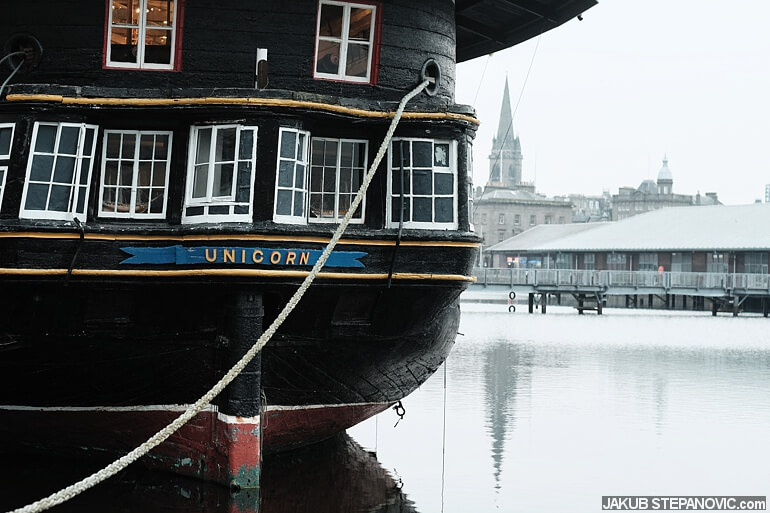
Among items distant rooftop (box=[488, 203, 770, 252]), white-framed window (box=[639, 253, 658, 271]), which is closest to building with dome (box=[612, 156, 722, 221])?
distant rooftop (box=[488, 203, 770, 252])

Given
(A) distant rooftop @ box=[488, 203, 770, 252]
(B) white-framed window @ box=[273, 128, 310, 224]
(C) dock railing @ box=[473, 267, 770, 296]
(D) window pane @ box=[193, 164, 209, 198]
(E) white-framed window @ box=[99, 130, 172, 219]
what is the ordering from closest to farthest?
1. (B) white-framed window @ box=[273, 128, 310, 224]
2. (D) window pane @ box=[193, 164, 209, 198]
3. (E) white-framed window @ box=[99, 130, 172, 219]
4. (C) dock railing @ box=[473, 267, 770, 296]
5. (A) distant rooftop @ box=[488, 203, 770, 252]

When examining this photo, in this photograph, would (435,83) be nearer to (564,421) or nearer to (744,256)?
(564,421)

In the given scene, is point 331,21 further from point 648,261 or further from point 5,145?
point 648,261

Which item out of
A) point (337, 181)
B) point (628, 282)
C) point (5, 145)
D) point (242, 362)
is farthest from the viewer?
point (628, 282)

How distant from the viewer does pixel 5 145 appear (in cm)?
1250

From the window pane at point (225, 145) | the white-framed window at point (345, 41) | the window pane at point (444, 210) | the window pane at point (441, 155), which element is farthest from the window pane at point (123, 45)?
the window pane at point (444, 210)

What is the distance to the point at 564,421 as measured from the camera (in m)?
19.8

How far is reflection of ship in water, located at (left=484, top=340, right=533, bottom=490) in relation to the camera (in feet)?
58.3

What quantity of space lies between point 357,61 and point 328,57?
0.41 m

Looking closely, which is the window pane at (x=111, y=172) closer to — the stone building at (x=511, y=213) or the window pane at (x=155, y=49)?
the window pane at (x=155, y=49)

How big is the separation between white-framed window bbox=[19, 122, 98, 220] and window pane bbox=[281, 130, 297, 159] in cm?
223

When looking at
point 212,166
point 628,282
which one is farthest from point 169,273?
point 628,282

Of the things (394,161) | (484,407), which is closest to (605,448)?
(484,407)

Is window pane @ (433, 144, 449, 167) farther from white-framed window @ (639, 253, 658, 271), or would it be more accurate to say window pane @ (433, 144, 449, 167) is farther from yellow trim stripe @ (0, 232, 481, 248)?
white-framed window @ (639, 253, 658, 271)
